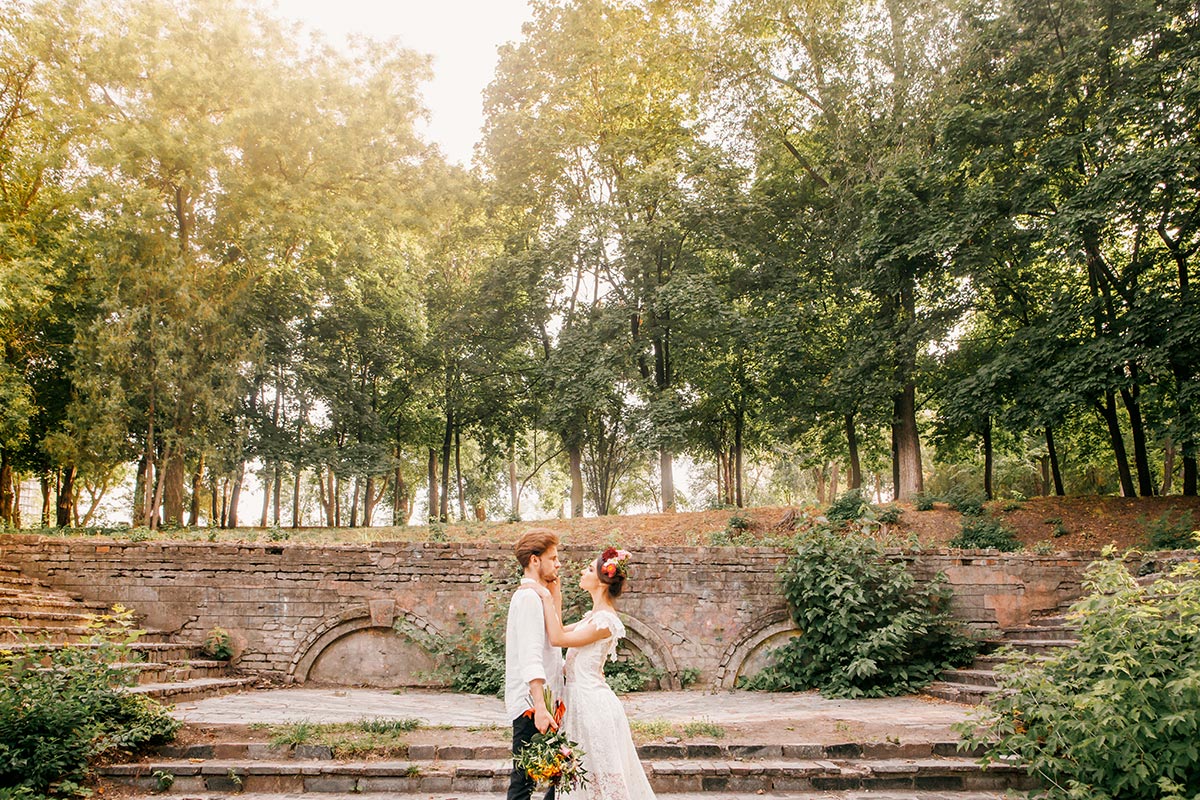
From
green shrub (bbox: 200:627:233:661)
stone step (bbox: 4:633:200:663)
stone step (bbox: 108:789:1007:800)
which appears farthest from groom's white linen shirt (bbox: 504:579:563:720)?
green shrub (bbox: 200:627:233:661)

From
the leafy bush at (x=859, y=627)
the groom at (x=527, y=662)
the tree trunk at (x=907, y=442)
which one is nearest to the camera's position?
the groom at (x=527, y=662)

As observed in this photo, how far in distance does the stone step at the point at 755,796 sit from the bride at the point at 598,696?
2173 mm

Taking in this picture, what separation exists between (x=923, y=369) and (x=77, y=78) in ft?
67.0

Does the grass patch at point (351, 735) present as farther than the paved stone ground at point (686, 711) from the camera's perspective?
No

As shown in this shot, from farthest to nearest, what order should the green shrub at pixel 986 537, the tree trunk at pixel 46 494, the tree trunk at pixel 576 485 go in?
the tree trunk at pixel 46 494 < the tree trunk at pixel 576 485 < the green shrub at pixel 986 537

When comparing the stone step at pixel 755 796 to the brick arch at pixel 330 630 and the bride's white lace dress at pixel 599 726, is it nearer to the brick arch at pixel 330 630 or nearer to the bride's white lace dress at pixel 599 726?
the bride's white lace dress at pixel 599 726

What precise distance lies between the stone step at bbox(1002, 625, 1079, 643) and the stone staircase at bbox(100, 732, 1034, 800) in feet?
14.4

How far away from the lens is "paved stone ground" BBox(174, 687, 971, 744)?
22.6 ft

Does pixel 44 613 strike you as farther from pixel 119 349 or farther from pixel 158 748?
pixel 119 349

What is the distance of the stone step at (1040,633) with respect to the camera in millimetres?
9578

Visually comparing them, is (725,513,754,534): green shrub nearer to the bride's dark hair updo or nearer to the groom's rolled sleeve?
the bride's dark hair updo

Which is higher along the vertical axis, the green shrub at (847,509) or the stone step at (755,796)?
the green shrub at (847,509)

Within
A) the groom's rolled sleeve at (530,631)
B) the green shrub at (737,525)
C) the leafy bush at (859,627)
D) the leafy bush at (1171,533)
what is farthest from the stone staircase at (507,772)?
the leafy bush at (1171,533)

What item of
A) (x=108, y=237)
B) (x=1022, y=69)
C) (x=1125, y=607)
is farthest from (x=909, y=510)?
(x=108, y=237)
